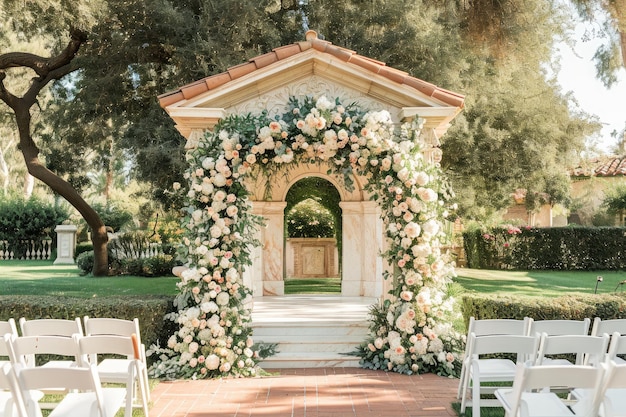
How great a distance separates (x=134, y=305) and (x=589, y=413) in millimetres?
6180

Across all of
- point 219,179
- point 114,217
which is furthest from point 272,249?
point 114,217

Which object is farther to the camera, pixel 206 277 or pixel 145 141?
pixel 145 141

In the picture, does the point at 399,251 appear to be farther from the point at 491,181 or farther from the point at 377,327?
the point at 491,181

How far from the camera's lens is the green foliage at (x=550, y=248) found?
2366cm

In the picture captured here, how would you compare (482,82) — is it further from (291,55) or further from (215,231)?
(215,231)

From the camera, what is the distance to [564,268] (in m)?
24.1

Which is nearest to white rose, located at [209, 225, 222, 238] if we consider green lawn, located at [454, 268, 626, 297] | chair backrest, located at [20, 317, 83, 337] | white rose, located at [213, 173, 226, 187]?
white rose, located at [213, 173, 226, 187]

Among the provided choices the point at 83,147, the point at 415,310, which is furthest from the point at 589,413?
the point at 83,147

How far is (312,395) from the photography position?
7.00 metres

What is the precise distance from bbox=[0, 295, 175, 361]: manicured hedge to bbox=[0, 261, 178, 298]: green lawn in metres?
4.46

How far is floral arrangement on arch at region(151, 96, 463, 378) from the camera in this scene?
8.11 meters

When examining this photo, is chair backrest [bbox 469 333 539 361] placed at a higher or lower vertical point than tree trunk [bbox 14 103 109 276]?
lower

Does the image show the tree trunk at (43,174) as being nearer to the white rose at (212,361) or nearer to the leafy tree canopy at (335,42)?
the leafy tree canopy at (335,42)

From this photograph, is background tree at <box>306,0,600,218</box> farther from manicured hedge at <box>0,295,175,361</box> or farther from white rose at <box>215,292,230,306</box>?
manicured hedge at <box>0,295,175,361</box>
